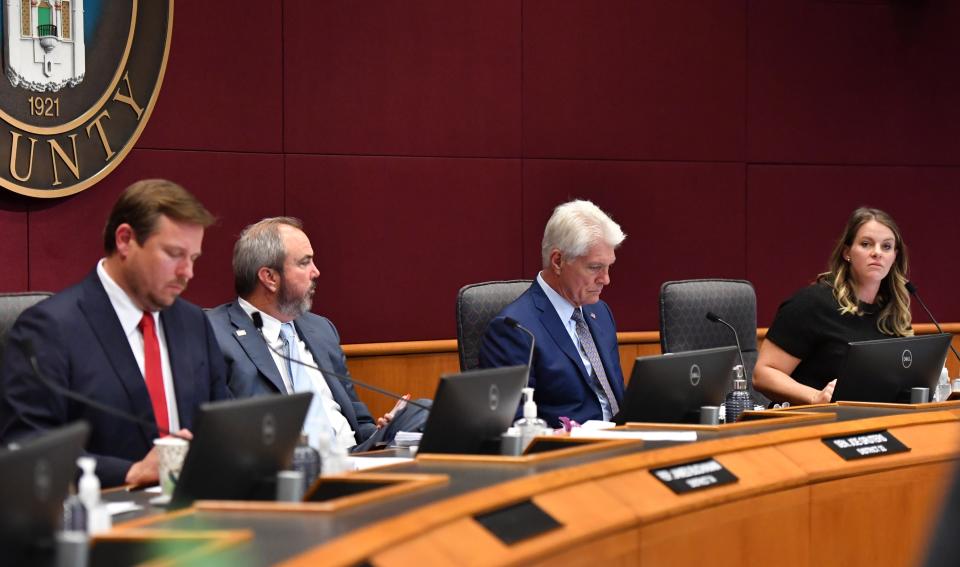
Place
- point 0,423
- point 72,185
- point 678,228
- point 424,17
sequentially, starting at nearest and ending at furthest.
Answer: point 0,423, point 72,185, point 424,17, point 678,228

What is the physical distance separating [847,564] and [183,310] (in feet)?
5.22

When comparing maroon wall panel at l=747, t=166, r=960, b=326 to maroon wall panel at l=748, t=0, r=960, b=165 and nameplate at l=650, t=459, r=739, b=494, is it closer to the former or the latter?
maroon wall panel at l=748, t=0, r=960, b=165

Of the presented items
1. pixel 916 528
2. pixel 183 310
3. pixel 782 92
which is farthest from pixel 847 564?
pixel 782 92

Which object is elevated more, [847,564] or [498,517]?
[498,517]

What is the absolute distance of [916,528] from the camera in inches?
119

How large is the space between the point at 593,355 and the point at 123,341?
155 cm

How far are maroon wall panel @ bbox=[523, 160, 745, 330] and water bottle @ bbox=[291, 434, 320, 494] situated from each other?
332cm

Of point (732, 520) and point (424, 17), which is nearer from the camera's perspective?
point (732, 520)

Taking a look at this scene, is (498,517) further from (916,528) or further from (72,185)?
(72,185)

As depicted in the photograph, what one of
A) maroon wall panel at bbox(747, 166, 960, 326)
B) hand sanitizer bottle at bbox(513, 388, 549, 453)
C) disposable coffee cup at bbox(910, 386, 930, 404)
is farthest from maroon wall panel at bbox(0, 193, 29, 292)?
maroon wall panel at bbox(747, 166, 960, 326)

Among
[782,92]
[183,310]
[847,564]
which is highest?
[782,92]

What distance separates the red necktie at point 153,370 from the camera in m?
2.70

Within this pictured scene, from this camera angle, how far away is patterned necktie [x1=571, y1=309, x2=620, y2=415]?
3.76 metres

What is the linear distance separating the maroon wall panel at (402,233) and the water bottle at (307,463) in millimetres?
2823
